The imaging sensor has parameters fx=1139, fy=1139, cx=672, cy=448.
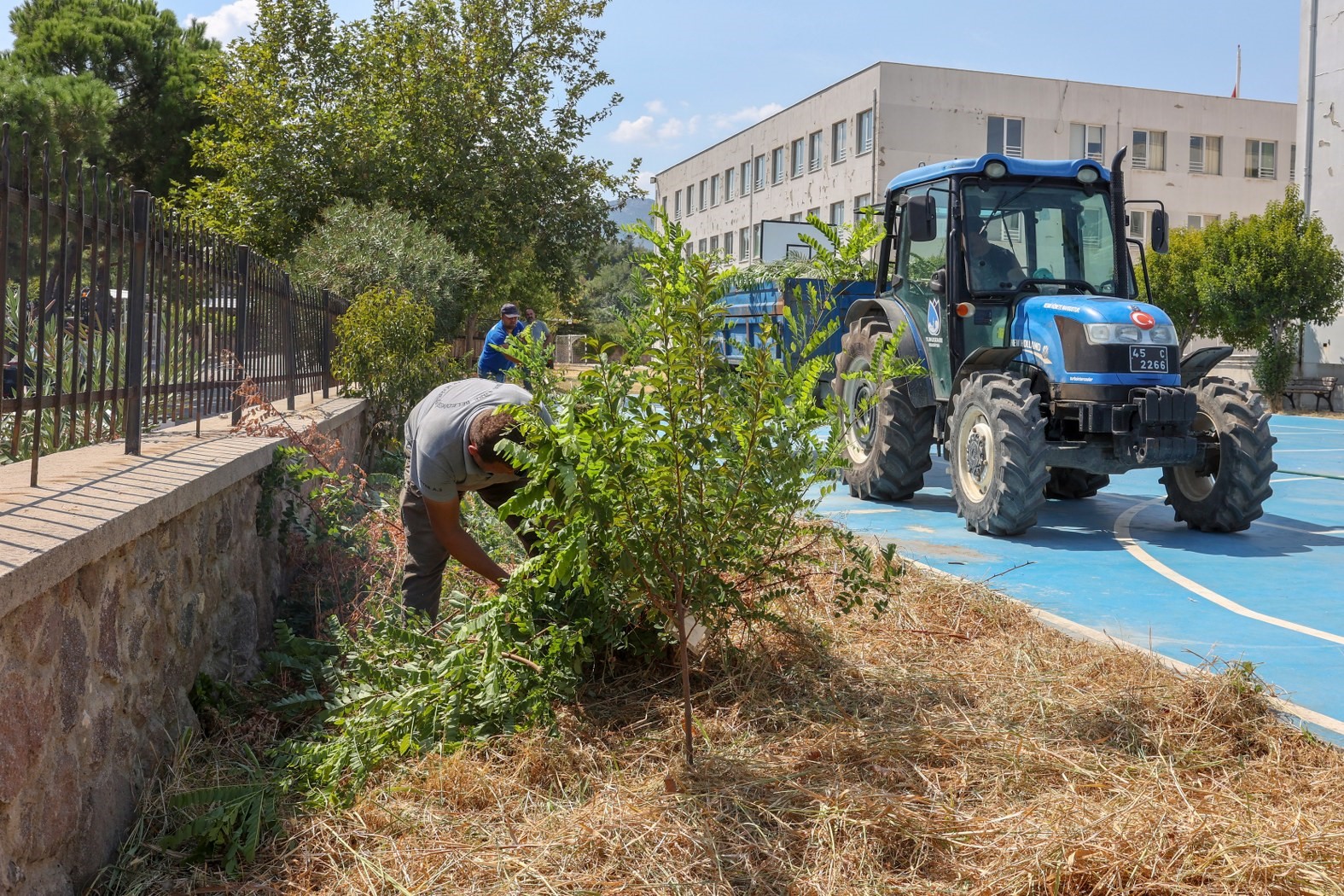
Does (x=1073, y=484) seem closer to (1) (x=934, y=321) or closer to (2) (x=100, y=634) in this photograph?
(1) (x=934, y=321)

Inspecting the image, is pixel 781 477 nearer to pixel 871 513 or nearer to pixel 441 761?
pixel 441 761

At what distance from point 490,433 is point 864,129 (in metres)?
35.7

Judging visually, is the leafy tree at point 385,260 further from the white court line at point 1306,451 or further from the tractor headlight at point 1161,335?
the white court line at point 1306,451

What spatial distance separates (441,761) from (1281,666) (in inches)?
152

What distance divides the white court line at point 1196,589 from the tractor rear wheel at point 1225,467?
1.83ft

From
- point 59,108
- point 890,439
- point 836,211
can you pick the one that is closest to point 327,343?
point 890,439

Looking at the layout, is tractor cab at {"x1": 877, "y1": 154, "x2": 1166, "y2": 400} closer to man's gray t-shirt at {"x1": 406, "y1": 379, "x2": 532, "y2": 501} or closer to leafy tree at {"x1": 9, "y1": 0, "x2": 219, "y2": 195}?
man's gray t-shirt at {"x1": 406, "y1": 379, "x2": 532, "y2": 501}

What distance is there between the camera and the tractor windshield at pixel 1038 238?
365 inches

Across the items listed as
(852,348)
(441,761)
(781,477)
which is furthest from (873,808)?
(852,348)

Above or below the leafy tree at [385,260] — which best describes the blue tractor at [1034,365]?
below

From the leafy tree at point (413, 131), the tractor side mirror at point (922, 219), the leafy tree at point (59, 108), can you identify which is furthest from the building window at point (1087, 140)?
the tractor side mirror at point (922, 219)

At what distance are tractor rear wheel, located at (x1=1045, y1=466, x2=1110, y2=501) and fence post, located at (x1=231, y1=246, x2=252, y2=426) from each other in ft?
23.2

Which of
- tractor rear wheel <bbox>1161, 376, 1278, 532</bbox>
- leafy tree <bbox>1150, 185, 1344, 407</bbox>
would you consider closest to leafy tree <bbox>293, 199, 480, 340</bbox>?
tractor rear wheel <bbox>1161, 376, 1278, 532</bbox>

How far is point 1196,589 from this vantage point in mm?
6863
